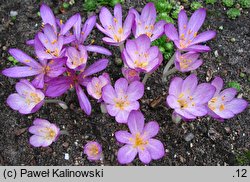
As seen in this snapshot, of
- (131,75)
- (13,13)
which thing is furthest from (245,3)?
(13,13)

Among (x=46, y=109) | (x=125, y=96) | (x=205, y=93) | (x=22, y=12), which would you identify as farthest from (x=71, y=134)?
(x=22, y=12)

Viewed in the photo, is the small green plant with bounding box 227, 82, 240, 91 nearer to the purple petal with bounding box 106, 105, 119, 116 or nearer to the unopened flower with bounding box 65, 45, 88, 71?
the purple petal with bounding box 106, 105, 119, 116

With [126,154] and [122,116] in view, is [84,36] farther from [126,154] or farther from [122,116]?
[126,154]

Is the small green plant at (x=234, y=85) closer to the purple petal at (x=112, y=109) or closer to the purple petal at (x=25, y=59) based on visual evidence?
the purple petal at (x=112, y=109)

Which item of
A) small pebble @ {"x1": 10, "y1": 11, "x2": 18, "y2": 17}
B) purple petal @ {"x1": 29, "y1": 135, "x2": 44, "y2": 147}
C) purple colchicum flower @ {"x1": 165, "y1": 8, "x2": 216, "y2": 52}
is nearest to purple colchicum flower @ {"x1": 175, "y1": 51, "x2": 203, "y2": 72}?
purple colchicum flower @ {"x1": 165, "y1": 8, "x2": 216, "y2": 52}

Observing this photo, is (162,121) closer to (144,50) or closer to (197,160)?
(197,160)
